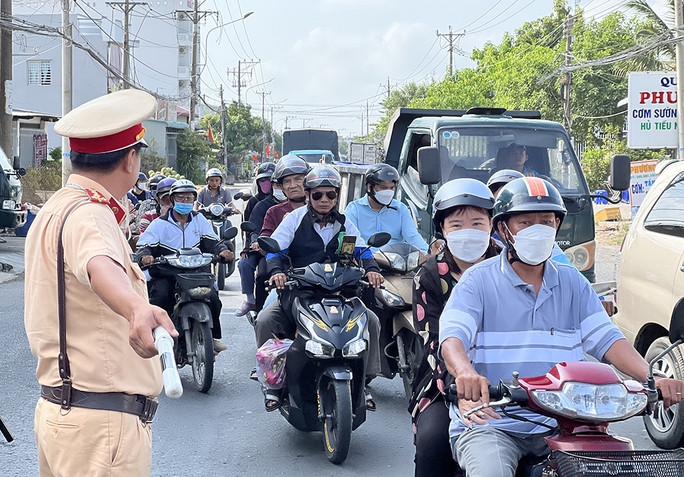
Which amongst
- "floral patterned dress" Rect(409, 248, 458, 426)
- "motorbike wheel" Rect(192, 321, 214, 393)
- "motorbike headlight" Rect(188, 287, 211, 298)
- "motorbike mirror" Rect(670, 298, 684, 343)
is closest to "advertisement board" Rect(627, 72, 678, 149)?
"motorbike headlight" Rect(188, 287, 211, 298)

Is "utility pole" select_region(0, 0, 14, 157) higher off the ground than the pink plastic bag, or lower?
higher

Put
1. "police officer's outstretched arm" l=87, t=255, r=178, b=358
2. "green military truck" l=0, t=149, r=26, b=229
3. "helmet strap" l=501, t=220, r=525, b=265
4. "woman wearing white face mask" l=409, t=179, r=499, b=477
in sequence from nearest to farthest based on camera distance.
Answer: "police officer's outstretched arm" l=87, t=255, r=178, b=358, "helmet strap" l=501, t=220, r=525, b=265, "woman wearing white face mask" l=409, t=179, r=499, b=477, "green military truck" l=0, t=149, r=26, b=229

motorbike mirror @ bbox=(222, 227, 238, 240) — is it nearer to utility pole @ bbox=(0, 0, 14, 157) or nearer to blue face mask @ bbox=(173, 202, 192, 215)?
→ blue face mask @ bbox=(173, 202, 192, 215)

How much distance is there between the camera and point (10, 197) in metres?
18.1

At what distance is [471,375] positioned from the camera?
111 inches

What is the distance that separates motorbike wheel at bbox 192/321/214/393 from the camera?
23.8 ft

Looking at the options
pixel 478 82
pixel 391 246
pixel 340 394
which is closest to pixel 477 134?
pixel 391 246

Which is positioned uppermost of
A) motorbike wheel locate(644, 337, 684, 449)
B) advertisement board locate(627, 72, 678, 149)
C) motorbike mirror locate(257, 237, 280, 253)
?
advertisement board locate(627, 72, 678, 149)

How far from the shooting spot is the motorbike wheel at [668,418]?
5488 mm

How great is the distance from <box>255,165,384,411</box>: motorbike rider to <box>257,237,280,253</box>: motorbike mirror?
96mm

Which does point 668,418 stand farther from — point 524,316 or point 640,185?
point 640,185

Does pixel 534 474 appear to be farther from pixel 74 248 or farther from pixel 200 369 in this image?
pixel 200 369

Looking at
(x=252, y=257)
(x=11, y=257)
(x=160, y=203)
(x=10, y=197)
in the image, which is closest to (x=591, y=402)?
(x=252, y=257)

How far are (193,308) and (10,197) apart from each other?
12.1 meters
